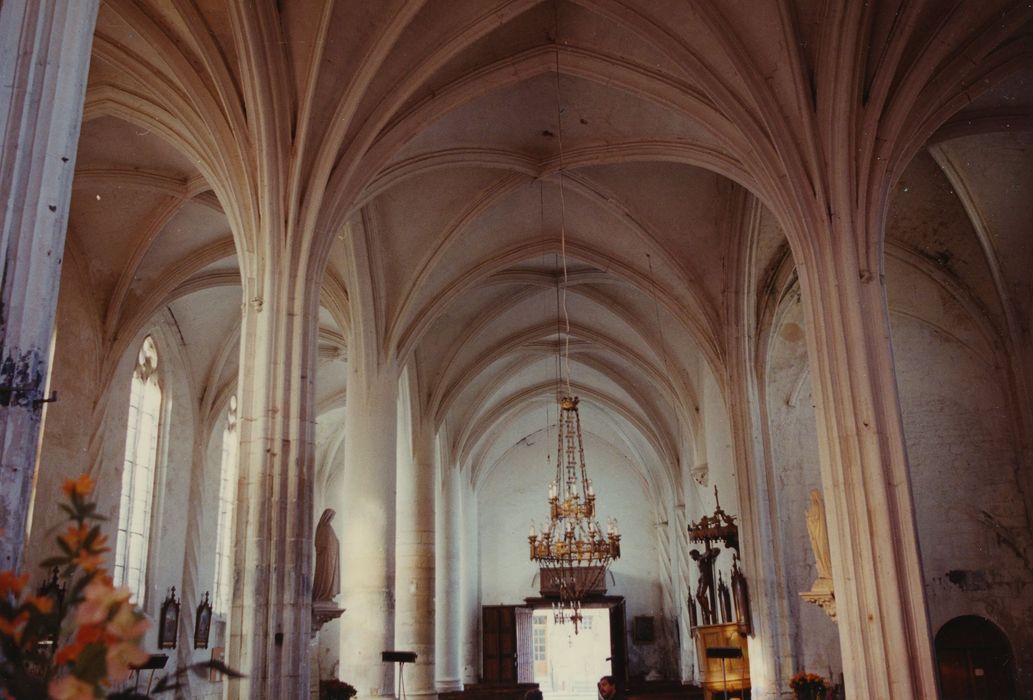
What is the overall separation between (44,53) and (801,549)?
16.2 metres

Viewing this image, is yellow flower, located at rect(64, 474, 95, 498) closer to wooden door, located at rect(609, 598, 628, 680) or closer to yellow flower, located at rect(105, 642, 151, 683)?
yellow flower, located at rect(105, 642, 151, 683)

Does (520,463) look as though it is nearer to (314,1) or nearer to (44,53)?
(314,1)

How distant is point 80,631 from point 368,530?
13774 millimetres

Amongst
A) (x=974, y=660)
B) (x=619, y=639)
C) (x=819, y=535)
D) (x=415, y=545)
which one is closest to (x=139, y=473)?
(x=415, y=545)

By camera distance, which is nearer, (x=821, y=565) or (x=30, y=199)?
(x=30, y=199)

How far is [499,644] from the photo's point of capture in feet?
94.7

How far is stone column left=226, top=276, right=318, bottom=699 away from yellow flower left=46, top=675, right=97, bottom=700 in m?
7.98

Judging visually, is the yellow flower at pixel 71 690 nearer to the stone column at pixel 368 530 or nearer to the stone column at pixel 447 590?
the stone column at pixel 368 530

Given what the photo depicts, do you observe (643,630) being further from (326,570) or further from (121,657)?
(121,657)

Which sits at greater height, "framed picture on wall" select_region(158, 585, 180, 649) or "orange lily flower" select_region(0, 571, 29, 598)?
"framed picture on wall" select_region(158, 585, 180, 649)

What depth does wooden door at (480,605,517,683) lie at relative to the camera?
94.3 ft

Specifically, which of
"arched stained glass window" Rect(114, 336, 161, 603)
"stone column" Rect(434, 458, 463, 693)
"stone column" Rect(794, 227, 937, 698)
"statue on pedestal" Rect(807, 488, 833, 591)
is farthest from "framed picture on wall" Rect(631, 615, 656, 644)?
"stone column" Rect(794, 227, 937, 698)

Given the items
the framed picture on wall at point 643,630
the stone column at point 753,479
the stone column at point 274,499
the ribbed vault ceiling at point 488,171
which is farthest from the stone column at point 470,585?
the stone column at point 274,499

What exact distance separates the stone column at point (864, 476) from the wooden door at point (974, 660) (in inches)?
284
